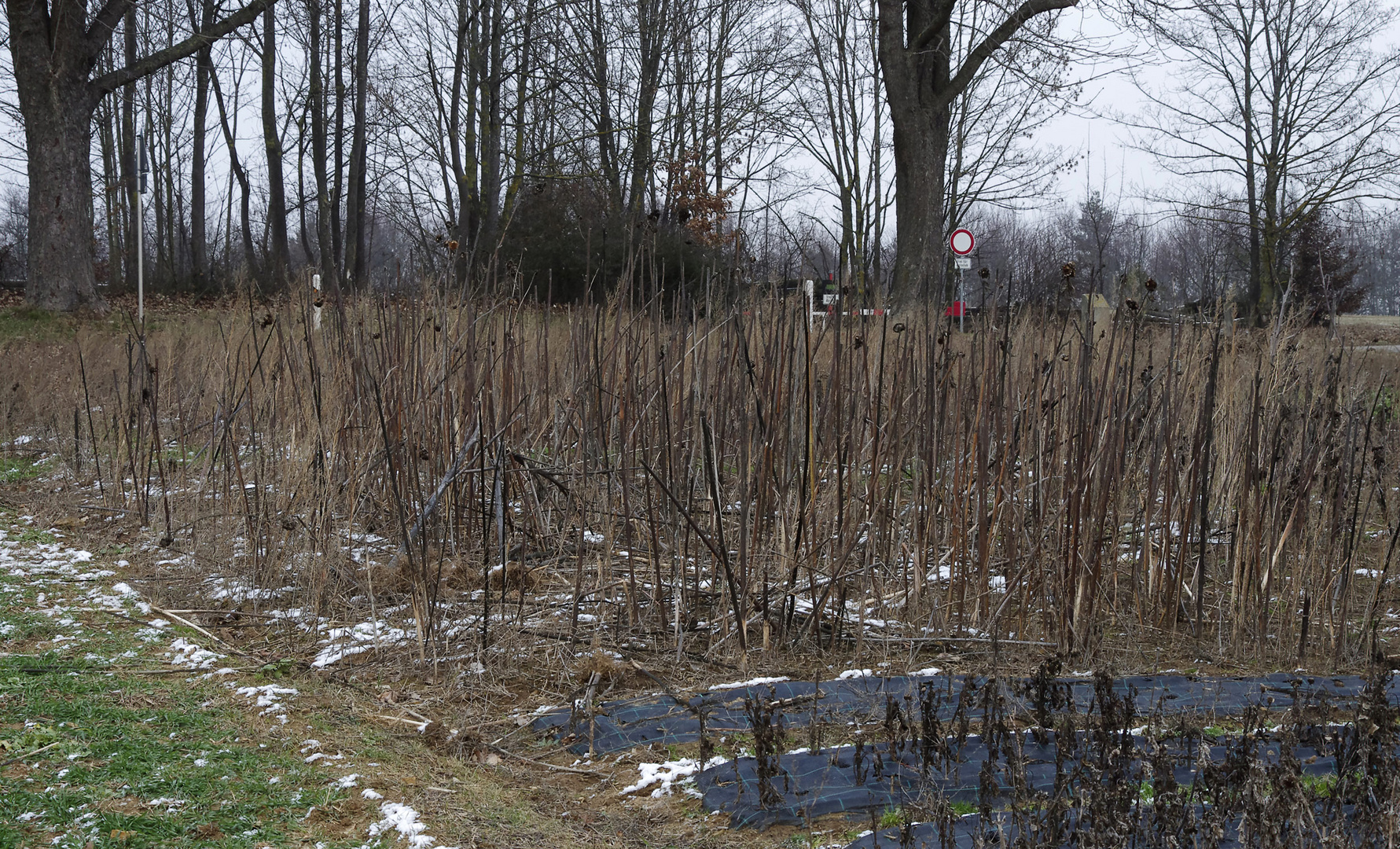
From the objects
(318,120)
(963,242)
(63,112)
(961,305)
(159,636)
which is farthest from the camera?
(318,120)

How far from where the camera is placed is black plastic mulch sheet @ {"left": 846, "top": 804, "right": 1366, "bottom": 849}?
5.16 feet

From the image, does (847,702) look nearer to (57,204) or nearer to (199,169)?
(57,204)

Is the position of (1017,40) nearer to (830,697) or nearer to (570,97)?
(570,97)

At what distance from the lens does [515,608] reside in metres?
3.21

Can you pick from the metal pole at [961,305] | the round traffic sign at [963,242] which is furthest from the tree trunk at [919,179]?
the metal pole at [961,305]

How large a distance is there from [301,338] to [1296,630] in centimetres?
402

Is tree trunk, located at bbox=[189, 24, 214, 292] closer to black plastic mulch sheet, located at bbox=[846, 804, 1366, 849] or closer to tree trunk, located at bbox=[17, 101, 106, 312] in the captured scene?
tree trunk, located at bbox=[17, 101, 106, 312]

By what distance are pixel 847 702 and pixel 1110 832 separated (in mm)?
966

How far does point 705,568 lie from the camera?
342 centimetres

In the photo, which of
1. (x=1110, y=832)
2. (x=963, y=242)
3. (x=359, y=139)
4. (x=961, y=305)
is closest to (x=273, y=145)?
(x=359, y=139)

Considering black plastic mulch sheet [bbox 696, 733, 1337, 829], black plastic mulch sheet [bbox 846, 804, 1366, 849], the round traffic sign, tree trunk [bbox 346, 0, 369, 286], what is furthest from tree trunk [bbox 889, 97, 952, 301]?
tree trunk [bbox 346, 0, 369, 286]

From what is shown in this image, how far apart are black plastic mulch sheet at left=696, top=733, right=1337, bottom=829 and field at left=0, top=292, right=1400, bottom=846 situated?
31 millimetres

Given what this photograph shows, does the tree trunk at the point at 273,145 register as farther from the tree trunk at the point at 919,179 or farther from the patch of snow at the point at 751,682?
the patch of snow at the point at 751,682

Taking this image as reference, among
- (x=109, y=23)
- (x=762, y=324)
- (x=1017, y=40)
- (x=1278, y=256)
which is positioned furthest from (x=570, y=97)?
(x=762, y=324)
